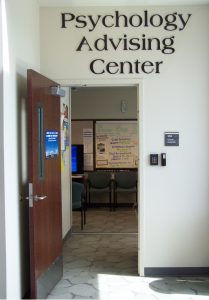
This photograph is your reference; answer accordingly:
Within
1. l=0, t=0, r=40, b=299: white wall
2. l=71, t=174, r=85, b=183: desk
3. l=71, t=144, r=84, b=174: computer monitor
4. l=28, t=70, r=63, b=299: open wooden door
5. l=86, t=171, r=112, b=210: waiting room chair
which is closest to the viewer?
l=0, t=0, r=40, b=299: white wall

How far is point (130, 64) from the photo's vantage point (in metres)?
4.36

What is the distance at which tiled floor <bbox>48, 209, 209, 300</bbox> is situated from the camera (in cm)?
388

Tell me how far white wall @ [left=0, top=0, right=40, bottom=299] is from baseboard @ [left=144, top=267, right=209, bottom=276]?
4.68 ft

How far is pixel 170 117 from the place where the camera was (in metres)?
4.38

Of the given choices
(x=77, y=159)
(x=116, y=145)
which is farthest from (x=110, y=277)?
(x=116, y=145)

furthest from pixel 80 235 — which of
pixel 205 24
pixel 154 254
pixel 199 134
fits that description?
pixel 205 24

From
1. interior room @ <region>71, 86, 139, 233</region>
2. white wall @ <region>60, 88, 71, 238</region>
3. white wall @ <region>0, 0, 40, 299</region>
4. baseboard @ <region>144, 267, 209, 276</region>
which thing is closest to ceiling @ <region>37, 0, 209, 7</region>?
white wall @ <region>0, 0, 40, 299</region>

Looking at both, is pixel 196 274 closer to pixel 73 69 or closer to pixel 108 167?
pixel 73 69

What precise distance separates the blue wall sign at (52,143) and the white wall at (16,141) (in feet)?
0.82

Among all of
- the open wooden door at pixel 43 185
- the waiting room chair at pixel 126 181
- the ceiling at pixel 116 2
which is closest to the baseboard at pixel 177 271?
the open wooden door at pixel 43 185

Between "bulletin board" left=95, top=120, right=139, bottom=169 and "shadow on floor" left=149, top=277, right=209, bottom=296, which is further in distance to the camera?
"bulletin board" left=95, top=120, right=139, bottom=169

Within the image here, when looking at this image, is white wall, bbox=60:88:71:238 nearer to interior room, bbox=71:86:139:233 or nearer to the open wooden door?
the open wooden door

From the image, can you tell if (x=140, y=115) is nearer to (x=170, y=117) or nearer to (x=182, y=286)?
(x=170, y=117)

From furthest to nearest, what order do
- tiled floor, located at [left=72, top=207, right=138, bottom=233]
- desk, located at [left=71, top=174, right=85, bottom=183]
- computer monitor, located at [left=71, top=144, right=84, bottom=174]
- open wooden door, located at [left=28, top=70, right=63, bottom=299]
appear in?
computer monitor, located at [left=71, top=144, right=84, bottom=174], desk, located at [left=71, top=174, right=85, bottom=183], tiled floor, located at [left=72, top=207, right=138, bottom=233], open wooden door, located at [left=28, top=70, right=63, bottom=299]
